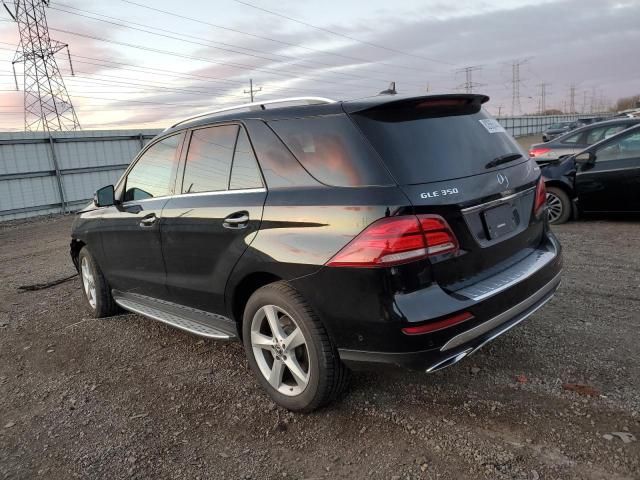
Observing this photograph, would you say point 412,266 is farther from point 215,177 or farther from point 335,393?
point 215,177

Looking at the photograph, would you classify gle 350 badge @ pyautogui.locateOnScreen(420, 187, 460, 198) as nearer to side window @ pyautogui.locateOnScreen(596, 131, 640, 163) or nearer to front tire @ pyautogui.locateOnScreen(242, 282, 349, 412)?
front tire @ pyautogui.locateOnScreen(242, 282, 349, 412)

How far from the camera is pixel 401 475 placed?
8.18 ft

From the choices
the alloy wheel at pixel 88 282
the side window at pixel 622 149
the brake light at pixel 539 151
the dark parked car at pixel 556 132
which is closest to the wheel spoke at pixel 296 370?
the alloy wheel at pixel 88 282

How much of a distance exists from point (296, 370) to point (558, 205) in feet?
21.6

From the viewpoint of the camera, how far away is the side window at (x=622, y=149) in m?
7.29

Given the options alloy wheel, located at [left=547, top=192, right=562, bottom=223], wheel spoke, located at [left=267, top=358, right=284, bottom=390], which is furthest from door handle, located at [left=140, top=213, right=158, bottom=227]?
alloy wheel, located at [left=547, top=192, right=562, bottom=223]

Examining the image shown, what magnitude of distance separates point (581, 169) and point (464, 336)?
20.4 ft

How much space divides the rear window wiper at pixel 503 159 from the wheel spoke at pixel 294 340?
56.3 inches

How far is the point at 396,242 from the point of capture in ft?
8.18

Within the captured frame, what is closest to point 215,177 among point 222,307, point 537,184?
point 222,307

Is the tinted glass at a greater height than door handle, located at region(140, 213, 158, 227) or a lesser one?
greater

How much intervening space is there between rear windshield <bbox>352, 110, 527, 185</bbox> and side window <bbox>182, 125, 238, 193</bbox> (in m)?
1.03

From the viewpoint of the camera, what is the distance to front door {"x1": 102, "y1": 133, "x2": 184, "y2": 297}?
3928mm

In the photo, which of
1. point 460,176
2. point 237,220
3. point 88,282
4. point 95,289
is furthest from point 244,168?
point 88,282
